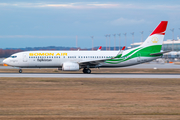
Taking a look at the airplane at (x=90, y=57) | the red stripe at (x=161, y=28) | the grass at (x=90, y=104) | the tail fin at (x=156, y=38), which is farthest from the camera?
the tail fin at (x=156, y=38)

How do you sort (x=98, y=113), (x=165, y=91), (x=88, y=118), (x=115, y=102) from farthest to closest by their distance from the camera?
(x=165, y=91)
(x=115, y=102)
(x=98, y=113)
(x=88, y=118)

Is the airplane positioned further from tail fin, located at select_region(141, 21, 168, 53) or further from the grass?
the grass

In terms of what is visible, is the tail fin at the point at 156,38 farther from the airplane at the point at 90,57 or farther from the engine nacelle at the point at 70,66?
the engine nacelle at the point at 70,66

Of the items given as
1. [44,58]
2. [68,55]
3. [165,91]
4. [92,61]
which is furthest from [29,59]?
[165,91]

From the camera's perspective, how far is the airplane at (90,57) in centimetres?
4238

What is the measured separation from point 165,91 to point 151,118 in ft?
33.9

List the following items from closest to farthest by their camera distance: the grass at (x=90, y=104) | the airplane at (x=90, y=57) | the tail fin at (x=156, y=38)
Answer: the grass at (x=90, y=104), the airplane at (x=90, y=57), the tail fin at (x=156, y=38)

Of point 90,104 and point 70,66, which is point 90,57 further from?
point 90,104

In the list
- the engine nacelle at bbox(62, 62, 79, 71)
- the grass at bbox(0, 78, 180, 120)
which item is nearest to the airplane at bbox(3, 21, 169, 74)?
the engine nacelle at bbox(62, 62, 79, 71)

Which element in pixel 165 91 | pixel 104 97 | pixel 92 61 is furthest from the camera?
pixel 92 61

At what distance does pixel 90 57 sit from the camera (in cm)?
4347

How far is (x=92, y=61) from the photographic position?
4194 centimetres

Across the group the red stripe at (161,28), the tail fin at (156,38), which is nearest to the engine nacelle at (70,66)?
the tail fin at (156,38)

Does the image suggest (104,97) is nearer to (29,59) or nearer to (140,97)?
(140,97)
